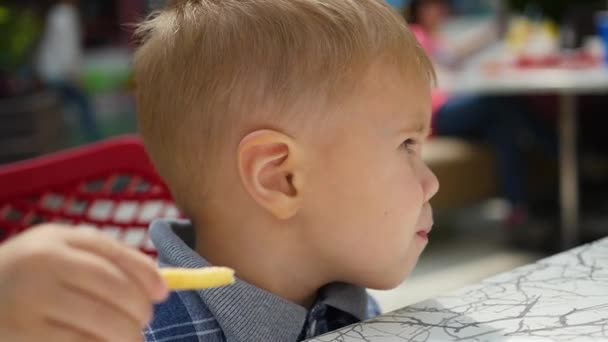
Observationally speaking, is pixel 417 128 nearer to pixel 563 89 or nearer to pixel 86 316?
pixel 86 316

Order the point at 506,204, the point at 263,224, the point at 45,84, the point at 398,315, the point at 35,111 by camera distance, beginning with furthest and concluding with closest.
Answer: the point at 45,84 → the point at 506,204 → the point at 35,111 → the point at 263,224 → the point at 398,315

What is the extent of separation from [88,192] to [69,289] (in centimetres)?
67

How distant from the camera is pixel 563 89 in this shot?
2.96 m

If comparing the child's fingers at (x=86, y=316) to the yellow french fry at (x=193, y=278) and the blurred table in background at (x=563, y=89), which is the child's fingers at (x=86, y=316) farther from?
the blurred table in background at (x=563, y=89)

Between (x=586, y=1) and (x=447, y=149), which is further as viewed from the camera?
(x=586, y=1)

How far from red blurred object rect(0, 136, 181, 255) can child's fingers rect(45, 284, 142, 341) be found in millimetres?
619

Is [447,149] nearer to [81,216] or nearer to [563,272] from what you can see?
[81,216]

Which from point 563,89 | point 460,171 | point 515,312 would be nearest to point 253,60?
point 515,312

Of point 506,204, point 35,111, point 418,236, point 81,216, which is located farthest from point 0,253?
point 506,204

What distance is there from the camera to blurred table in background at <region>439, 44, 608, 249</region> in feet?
9.87

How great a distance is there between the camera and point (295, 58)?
0.70 m

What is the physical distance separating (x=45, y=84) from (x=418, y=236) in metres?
3.77

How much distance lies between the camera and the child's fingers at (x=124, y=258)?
1.39ft

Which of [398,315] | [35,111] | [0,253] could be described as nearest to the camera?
[0,253]
